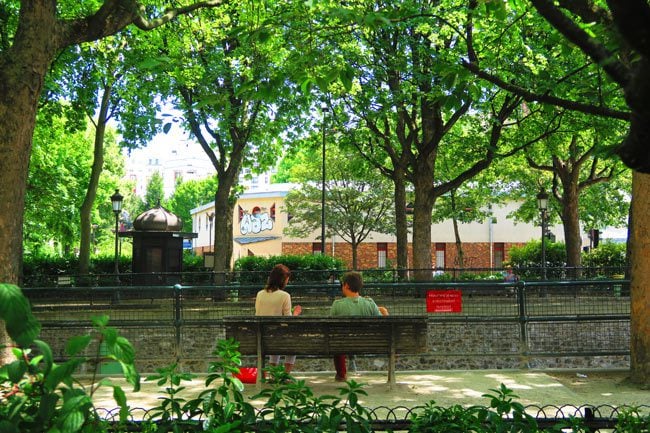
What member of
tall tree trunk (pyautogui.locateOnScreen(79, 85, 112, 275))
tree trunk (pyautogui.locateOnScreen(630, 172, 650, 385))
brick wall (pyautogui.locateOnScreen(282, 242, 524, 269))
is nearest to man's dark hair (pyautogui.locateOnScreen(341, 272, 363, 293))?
tree trunk (pyautogui.locateOnScreen(630, 172, 650, 385))

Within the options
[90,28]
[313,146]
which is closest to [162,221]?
[313,146]

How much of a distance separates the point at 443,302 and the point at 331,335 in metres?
4.66

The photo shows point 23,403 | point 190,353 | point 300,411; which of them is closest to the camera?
point 23,403

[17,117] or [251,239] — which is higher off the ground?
[251,239]

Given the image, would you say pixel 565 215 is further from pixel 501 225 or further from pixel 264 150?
pixel 501 225

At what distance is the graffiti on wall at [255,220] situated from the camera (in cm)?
5709

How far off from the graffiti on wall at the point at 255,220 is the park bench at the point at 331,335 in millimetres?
48218

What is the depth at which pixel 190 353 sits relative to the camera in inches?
486

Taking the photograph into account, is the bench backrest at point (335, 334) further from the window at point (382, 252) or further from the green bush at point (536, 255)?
the window at point (382, 252)

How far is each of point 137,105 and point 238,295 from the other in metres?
13.5

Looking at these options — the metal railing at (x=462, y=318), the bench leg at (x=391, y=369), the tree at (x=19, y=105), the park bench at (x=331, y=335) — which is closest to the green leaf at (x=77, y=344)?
the park bench at (x=331, y=335)

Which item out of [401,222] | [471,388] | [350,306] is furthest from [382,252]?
[471,388]

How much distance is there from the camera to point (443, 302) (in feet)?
42.0

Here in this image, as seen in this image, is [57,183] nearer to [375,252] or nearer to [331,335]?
[375,252]
